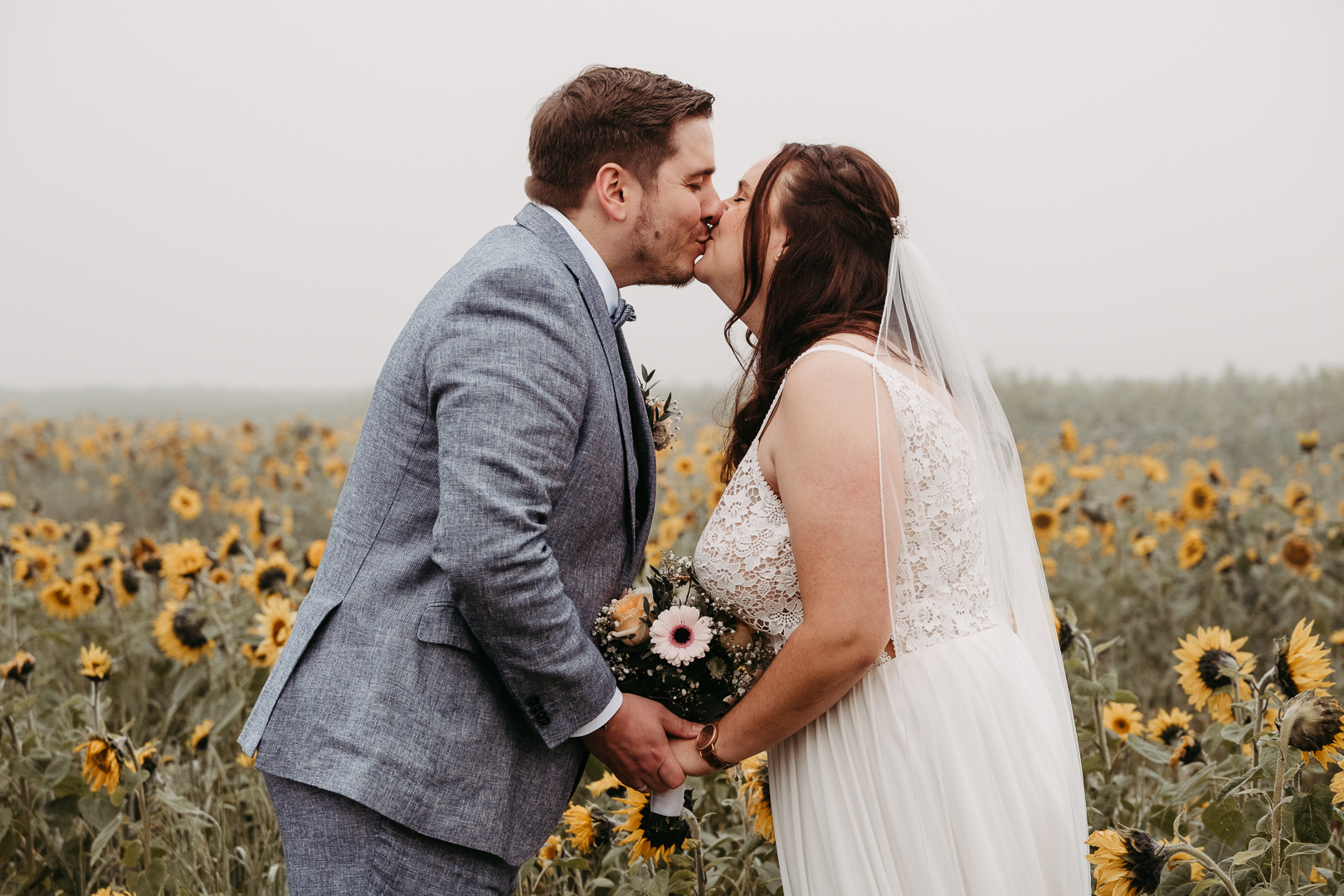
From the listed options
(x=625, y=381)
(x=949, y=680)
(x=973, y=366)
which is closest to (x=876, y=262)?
(x=973, y=366)

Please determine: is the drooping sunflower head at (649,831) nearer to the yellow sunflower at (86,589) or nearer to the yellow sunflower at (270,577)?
the yellow sunflower at (270,577)

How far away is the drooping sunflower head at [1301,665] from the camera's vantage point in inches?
74.9

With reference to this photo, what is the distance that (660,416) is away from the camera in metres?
2.23

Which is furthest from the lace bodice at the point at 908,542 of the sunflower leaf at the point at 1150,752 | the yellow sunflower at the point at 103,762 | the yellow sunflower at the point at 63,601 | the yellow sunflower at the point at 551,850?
the yellow sunflower at the point at 63,601

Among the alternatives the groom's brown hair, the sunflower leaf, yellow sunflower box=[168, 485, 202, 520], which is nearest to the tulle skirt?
the sunflower leaf

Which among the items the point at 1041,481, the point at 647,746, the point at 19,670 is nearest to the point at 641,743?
the point at 647,746

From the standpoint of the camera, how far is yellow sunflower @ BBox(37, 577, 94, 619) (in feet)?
12.4

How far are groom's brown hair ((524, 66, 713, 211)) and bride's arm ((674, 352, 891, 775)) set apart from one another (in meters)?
0.56

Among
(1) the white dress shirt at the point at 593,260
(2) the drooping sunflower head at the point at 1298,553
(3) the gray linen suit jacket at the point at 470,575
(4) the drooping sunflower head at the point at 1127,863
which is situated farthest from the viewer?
(2) the drooping sunflower head at the point at 1298,553

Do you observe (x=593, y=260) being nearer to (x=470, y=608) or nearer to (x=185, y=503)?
(x=470, y=608)

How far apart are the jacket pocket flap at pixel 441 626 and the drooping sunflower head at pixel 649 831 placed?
2.02 ft

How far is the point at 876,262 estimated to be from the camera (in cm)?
205

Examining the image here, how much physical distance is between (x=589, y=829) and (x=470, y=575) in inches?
35.8

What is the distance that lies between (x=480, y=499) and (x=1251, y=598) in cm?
409
